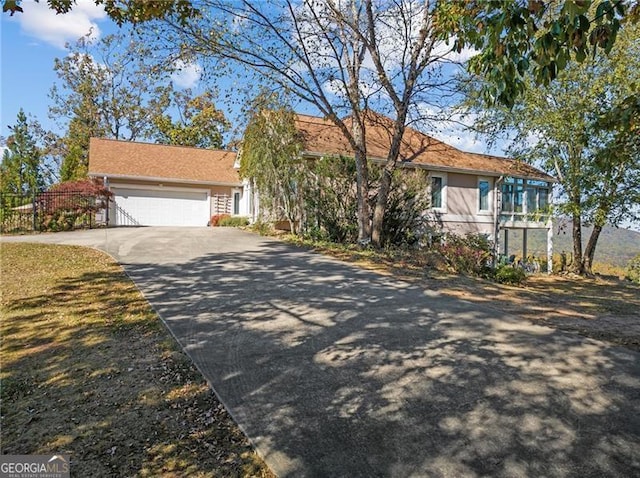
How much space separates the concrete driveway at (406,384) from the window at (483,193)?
1481 centimetres

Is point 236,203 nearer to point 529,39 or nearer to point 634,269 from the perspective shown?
point 634,269

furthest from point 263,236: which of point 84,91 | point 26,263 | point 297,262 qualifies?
point 84,91

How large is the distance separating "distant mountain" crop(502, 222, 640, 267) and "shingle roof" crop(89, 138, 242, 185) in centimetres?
1627

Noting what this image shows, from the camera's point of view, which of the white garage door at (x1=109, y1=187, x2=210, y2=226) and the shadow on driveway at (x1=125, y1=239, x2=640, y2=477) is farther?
the white garage door at (x1=109, y1=187, x2=210, y2=226)

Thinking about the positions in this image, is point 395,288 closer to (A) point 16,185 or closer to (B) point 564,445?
(B) point 564,445

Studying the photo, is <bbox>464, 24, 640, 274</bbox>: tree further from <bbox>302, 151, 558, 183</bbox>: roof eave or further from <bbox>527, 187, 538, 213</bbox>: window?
<bbox>527, 187, 538, 213</bbox>: window

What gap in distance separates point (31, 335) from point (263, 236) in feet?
35.1

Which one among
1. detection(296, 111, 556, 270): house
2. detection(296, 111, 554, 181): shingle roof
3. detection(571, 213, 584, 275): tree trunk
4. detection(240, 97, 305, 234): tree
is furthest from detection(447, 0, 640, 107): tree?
detection(571, 213, 584, 275): tree trunk

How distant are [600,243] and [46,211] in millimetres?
24723

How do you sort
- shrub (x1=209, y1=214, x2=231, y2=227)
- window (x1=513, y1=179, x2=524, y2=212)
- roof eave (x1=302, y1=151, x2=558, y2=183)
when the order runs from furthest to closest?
shrub (x1=209, y1=214, x2=231, y2=227), window (x1=513, y1=179, x2=524, y2=212), roof eave (x1=302, y1=151, x2=558, y2=183)

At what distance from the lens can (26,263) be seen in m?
8.15

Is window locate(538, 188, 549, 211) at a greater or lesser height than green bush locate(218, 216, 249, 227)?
greater

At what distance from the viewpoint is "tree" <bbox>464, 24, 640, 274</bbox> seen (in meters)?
14.6

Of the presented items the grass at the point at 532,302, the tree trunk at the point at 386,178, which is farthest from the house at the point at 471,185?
the grass at the point at 532,302
